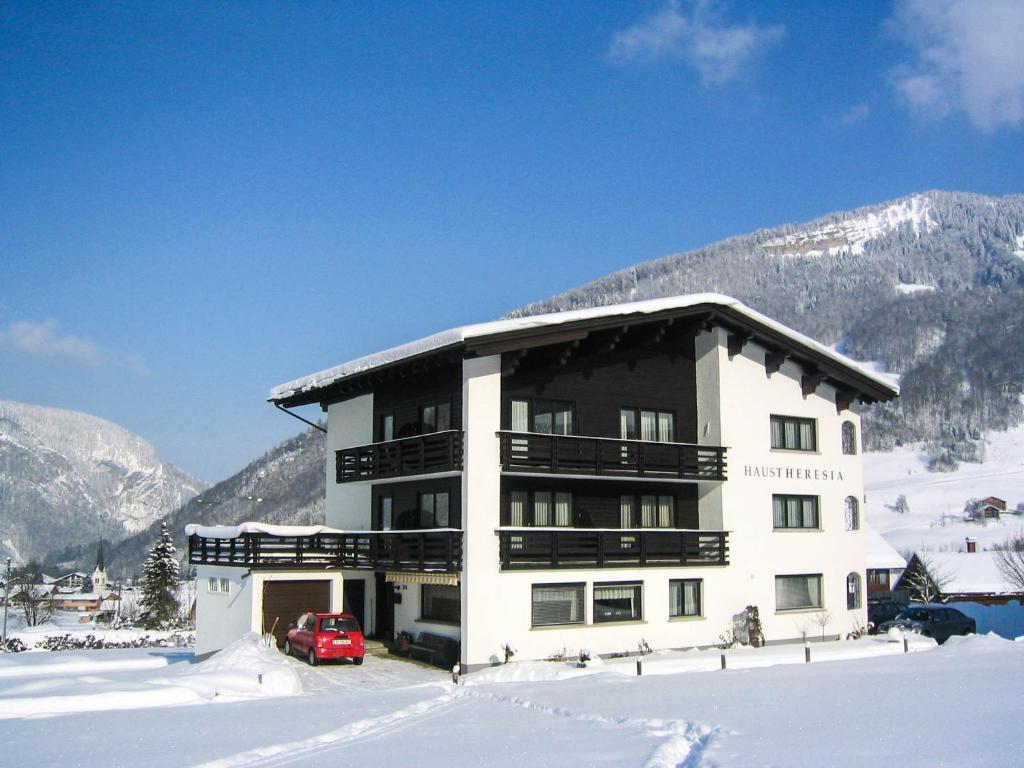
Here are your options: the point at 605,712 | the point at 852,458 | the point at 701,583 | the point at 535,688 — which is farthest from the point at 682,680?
the point at 852,458

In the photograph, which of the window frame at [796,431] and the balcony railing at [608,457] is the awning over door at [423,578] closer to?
the balcony railing at [608,457]

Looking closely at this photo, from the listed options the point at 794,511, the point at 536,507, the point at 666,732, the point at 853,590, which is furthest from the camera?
the point at 853,590

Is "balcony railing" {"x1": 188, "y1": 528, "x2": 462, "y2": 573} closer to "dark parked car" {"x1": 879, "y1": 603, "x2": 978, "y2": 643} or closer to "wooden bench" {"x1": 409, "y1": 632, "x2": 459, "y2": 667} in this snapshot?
"wooden bench" {"x1": 409, "y1": 632, "x2": 459, "y2": 667}

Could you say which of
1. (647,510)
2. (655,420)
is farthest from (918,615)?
(655,420)

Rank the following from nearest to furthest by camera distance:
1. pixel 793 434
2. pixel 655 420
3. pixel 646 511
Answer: pixel 646 511 → pixel 655 420 → pixel 793 434

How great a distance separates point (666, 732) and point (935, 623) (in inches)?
913

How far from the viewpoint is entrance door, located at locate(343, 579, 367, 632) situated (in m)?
32.8

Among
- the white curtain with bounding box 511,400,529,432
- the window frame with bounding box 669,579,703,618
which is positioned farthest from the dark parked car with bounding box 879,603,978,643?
the white curtain with bounding box 511,400,529,432

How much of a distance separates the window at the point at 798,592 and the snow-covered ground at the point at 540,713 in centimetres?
466

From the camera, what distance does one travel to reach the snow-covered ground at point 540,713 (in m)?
15.2

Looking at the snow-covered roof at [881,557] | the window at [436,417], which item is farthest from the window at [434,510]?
the snow-covered roof at [881,557]

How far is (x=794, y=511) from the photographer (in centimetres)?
3541

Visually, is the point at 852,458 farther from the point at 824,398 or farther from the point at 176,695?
the point at 176,695

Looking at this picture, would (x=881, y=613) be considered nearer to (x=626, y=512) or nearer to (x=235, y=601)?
(x=626, y=512)
